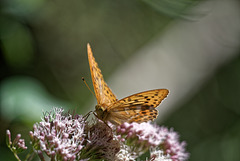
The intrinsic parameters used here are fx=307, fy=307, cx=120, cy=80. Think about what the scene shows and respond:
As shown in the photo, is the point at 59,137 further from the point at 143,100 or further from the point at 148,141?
the point at 148,141

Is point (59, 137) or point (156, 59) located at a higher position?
point (156, 59)

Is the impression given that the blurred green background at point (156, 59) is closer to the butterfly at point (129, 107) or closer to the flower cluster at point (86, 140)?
the flower cluster at point (86, 140)

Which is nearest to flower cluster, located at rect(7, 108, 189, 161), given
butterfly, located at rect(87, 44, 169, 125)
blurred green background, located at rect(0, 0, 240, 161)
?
butterfly, located at rect(87, 44, 169, 125)

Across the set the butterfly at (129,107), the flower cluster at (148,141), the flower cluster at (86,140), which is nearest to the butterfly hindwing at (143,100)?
the butterfly at (129,107)

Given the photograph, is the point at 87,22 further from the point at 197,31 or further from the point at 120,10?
the point at 197,31

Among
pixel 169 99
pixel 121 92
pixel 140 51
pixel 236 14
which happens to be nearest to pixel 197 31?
pixel 236 14

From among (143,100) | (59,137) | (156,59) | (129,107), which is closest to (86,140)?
(59,137)
